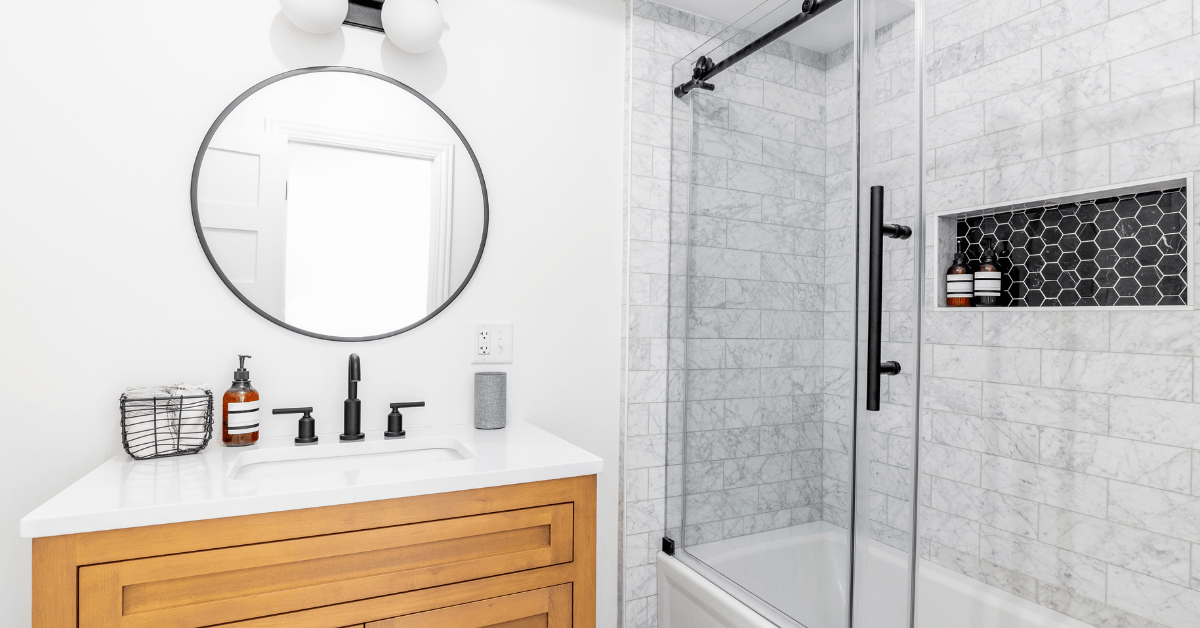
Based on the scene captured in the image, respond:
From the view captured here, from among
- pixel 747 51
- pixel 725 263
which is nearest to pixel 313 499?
pixel 725 263

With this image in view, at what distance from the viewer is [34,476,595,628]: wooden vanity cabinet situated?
2.83 ft

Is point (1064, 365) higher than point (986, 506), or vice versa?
point (1064, 365)

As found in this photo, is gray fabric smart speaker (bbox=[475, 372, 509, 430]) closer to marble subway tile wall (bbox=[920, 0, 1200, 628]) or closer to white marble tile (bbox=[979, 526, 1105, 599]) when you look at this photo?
marble subway tile wall (bbox=[920, 0, 1200, 628])

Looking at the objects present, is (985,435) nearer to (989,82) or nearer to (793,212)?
(793,212)

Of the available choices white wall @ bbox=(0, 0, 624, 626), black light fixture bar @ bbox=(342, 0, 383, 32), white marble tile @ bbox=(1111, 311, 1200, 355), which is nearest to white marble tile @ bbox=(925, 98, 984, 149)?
white marble tile @ bbox=(1111, 311, 1200, 355)

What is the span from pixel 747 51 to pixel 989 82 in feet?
2.30

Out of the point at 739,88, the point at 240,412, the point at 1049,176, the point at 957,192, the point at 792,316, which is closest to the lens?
the point at 240,412

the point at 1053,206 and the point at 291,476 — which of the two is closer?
the point at 291,476

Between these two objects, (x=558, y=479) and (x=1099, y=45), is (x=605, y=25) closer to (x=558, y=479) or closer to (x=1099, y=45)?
(x=1099, y=45)

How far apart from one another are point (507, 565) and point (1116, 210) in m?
1.62

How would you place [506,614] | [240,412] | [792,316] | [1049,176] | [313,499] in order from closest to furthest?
[313,499] → [506,614] → [240,412] → [792,316] → [1049,176]

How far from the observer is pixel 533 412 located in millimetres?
1696

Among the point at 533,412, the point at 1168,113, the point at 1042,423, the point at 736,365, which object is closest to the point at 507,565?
the point at 533,412

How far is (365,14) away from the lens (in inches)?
58.3
